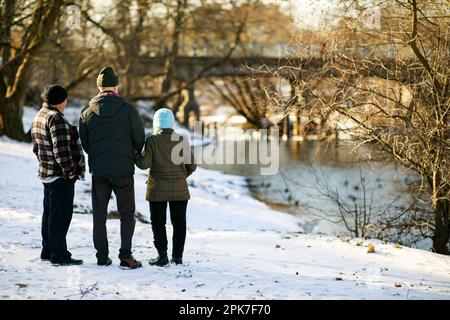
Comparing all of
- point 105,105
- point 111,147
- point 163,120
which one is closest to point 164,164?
point 163,120

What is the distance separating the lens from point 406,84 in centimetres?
993

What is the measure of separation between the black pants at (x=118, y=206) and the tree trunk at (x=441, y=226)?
19.4ft

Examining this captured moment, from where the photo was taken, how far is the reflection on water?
40.4 ft

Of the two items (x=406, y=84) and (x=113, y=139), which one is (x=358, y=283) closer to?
(x=113, y=139)

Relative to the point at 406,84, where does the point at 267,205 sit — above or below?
below

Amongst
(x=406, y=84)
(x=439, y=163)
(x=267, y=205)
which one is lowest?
(x=267, y=205)

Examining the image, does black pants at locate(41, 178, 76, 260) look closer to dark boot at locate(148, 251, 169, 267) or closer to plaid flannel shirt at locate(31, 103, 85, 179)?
plaid flannel shirt at locate(31, 103, 85, 179)

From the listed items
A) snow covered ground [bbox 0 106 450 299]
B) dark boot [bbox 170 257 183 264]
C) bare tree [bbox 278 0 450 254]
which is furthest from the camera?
bare tree [bbox 278 0 450 254]

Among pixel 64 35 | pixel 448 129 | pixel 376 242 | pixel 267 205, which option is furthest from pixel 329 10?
pixel 64 35

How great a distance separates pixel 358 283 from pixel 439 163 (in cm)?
362

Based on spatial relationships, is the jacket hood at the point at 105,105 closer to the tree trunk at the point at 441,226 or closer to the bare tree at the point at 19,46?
the tree trunk at the point at 441,226

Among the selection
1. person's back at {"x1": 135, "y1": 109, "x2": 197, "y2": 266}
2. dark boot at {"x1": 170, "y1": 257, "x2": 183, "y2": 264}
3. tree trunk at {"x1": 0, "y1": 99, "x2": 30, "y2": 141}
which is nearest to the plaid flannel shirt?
person's back at {"x1": 135, "y1": 109, "x2": 197, "y2": 266}

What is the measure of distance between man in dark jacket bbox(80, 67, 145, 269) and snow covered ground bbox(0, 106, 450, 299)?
0.55 metres

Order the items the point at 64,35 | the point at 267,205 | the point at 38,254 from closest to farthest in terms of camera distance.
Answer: the point at 38,254, the point at 267,205, the point at 64,35
